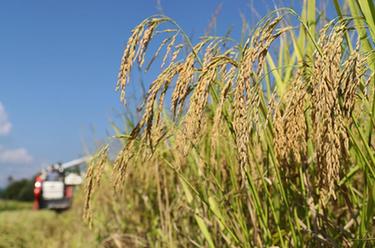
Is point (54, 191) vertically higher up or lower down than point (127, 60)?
higher up

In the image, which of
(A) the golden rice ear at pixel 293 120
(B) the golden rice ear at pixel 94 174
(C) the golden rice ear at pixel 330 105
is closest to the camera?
(C) the golden rice ear at pixel 330 105

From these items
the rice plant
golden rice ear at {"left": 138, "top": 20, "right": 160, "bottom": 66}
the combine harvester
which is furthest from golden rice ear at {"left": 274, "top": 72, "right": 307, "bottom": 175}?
the combine harvester

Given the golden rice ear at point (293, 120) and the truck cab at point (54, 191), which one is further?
the truck cab at point (54, 191)

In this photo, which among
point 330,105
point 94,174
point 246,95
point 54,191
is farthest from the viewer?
point 54,191

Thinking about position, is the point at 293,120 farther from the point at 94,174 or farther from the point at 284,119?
the point at 94,174

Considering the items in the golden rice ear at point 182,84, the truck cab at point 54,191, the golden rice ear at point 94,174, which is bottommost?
the golden rice ear at point 94,174

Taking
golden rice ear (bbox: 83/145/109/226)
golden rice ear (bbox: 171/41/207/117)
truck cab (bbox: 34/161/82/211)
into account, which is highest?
truck cab (bbox: 34/161/82/211)

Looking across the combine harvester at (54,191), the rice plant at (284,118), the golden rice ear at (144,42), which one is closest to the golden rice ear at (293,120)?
the rice plant at (284,118)

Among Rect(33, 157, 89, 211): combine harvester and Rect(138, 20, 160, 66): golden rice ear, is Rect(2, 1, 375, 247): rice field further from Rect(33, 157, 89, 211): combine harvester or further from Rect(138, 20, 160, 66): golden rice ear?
Rect(33, 157, 89, 211): combine harvester

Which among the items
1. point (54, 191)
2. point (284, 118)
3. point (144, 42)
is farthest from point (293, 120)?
point (54, 191)

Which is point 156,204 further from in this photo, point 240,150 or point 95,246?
point 240,150

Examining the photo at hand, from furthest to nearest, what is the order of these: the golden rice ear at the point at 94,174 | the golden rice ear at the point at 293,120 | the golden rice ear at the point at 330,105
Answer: the golden rice ear at the point at 94,174 < the golden rice ear at the point at 293,120 < the golden rice ear at the point at 330,105

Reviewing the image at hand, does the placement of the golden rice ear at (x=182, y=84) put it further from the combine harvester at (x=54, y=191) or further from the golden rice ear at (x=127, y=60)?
the combine harvester at (x=54, y=191)

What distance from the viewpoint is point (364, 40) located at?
0.92 metres
